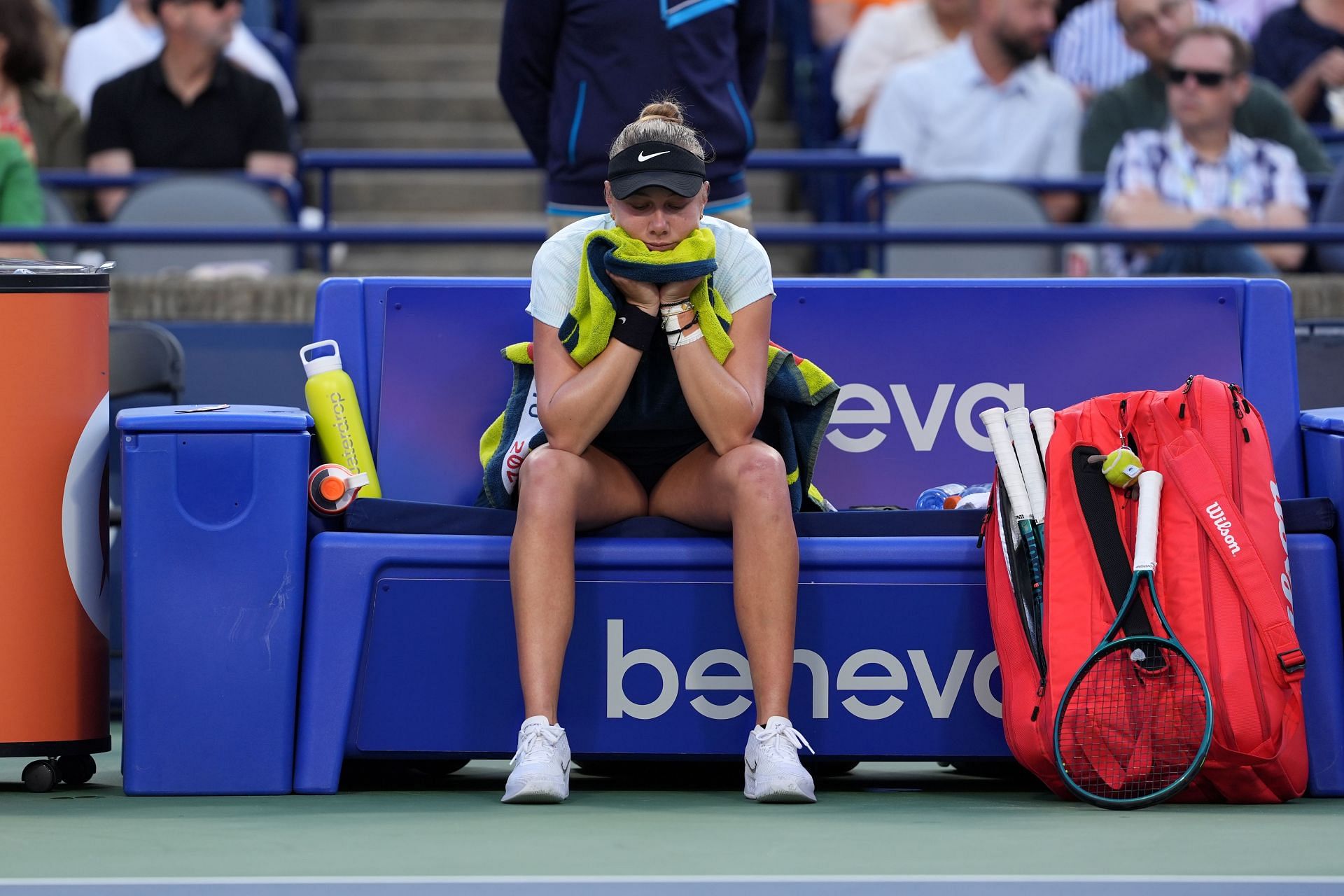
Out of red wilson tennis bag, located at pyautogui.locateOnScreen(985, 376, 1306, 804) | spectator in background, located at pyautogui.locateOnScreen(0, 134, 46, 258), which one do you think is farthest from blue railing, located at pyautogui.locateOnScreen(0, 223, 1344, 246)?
red wilson tennis bag, located at pyautogui.locateOnScreen(985, 376, 1306, 804)

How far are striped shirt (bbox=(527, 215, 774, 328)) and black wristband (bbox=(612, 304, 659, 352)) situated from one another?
11cm

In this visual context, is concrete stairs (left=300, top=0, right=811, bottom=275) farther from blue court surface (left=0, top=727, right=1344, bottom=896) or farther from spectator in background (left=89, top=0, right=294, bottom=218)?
blue court surface (left=0, top=727, right=1344, bottom=896)

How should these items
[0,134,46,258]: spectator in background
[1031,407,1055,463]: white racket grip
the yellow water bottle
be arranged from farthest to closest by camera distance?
[0,134,46,258]: spectator in background
the yellow water bottle
[1031,407,1055,463]: white racket grip

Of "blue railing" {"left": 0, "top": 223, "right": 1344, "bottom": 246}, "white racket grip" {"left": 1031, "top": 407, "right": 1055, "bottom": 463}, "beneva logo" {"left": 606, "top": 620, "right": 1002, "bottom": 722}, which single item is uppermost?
"blue railing" {"left": 0, "top": 223, "right": 1344, "bottom": 246}

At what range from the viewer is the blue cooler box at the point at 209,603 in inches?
148

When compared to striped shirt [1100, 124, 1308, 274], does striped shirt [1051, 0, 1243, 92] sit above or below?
above

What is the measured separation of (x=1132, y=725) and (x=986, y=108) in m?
5.08

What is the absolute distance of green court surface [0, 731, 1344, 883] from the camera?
290cm

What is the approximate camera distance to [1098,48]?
30.6ft

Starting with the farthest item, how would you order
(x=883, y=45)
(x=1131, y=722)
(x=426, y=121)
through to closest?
(x=426, y=121), (x=883, y=45), (x=1131, y=722)

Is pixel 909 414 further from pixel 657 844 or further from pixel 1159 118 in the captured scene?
pixel 1159 118

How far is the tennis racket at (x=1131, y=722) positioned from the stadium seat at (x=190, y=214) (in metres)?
4.30

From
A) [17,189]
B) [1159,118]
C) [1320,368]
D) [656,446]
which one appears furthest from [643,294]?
[1159,118]

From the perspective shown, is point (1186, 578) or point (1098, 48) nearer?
point (1186, 578)
